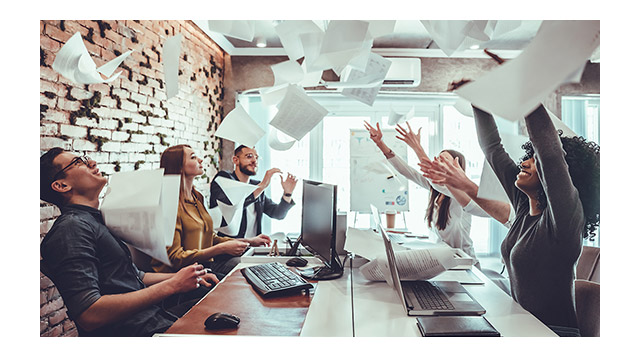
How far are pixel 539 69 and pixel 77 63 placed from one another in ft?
3.79

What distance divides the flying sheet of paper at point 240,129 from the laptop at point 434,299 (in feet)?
2.07

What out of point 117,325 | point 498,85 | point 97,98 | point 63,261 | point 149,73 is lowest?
point 117,325

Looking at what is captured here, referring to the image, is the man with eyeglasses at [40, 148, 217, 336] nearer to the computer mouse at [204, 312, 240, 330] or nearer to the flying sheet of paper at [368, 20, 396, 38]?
the computer mouse at [204, 312, 240, 330]

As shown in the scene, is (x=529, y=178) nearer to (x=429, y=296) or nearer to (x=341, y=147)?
(x=429, y=296)

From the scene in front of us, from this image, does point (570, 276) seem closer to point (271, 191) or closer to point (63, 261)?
point (63, 261)

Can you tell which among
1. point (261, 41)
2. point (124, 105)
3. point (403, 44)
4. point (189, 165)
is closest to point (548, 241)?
point (189, 165)

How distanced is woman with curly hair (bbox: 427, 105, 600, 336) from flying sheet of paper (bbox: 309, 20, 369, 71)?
1.95ft

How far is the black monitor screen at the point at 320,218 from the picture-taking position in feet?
4.99

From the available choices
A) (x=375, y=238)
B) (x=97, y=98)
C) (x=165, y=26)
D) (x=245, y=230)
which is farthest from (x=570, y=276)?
(x=165, y=26)

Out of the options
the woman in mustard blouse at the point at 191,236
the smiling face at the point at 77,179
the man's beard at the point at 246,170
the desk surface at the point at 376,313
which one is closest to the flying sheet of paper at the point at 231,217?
the woman in mustard blouse at the point at 191,236

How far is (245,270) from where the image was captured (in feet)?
5.35

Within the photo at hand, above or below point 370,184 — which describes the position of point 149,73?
above

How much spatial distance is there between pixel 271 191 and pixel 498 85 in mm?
4486

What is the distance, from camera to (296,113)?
1298 mm
